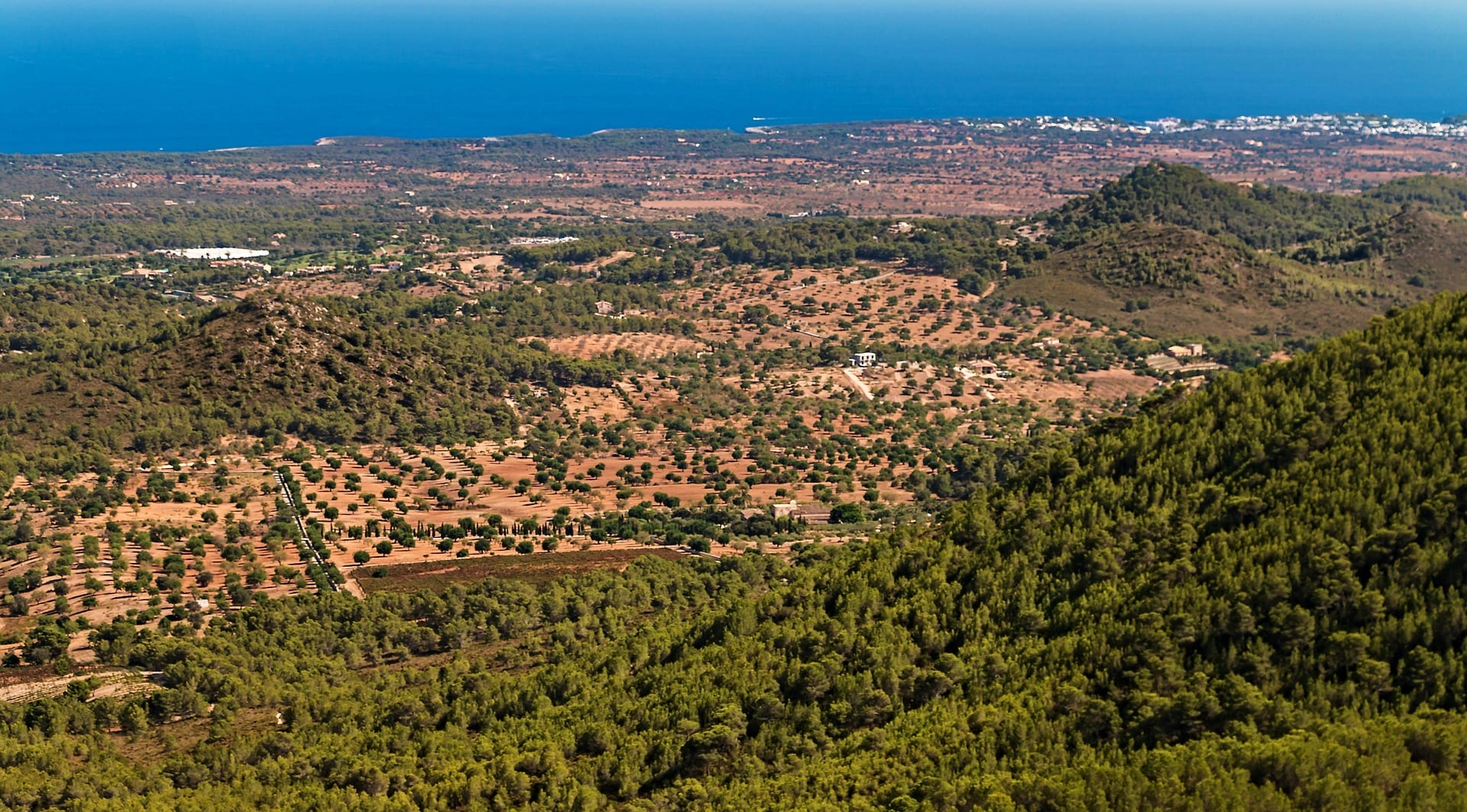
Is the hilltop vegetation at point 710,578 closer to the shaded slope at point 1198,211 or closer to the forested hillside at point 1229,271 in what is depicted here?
the forested hillside at point 1229,271

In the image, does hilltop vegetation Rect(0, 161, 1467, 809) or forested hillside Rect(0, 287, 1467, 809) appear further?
hilltop vegetation Rect(0, 161, 1467, 809)

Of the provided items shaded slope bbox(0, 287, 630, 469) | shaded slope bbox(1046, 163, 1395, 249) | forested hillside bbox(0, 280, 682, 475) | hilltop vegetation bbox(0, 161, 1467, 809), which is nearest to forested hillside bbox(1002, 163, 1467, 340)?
shaded slope bbox(1046, 163, 1395, 249)

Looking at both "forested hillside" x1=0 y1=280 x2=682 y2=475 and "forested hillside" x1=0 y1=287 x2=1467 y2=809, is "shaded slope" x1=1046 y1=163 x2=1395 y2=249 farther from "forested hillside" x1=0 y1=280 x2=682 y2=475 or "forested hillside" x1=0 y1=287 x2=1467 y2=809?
"forested hillside" x1=0 y1=287 x2=1467 y2=809

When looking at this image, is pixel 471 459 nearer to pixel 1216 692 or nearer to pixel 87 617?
pixel 87 617

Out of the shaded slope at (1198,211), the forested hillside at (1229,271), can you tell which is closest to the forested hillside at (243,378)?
the forested hillside at (1229,271)

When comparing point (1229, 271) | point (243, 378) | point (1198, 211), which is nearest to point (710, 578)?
point (243, 378)

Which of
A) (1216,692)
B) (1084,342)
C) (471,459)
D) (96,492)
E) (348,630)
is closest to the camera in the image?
(1216,692)

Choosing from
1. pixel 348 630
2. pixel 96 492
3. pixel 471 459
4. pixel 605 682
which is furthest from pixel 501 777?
pixel 471 459

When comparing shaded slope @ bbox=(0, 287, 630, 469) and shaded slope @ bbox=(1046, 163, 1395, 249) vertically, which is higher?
shaded slope @ bbox=(1046, 163, 1395, 249)

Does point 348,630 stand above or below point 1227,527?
below
